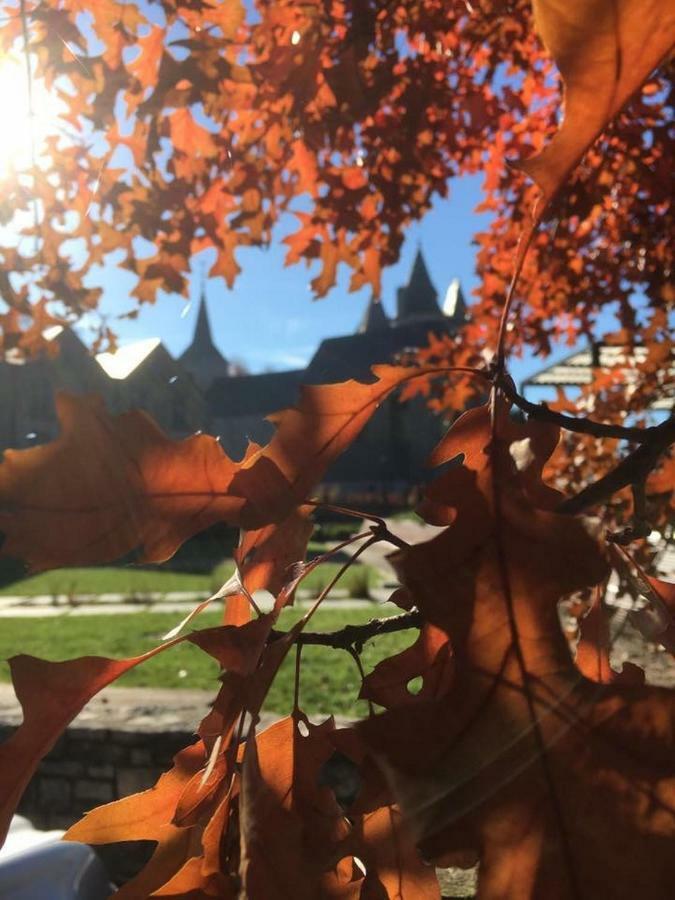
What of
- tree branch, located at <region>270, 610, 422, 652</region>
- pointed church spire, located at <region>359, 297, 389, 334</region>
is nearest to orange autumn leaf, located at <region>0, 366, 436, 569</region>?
tree branch, located at <region>270, 610, 422, 652</region>

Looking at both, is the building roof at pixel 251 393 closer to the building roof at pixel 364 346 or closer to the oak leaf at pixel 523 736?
the building roof at pixel 364 346

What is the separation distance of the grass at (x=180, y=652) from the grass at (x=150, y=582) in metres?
1.65

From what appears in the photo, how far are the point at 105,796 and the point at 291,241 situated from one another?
261 cm

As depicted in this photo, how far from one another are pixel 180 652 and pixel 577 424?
666 cm

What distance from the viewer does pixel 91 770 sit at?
3418 mm

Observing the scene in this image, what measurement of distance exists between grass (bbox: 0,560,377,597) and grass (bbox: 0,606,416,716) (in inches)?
65.1

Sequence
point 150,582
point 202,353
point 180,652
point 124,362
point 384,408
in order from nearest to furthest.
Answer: point 384,408 → point 124,362 → point 180,652 → point 150,582 → point 202,353

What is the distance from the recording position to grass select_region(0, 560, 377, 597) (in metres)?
9.92

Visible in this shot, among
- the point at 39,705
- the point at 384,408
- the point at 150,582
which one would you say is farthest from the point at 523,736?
the point at 150,582

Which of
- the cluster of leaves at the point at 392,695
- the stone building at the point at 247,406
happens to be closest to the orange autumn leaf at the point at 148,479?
the cluster of leaves at the point at 392,695

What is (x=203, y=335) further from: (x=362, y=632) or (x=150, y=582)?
(x=362, y=632)

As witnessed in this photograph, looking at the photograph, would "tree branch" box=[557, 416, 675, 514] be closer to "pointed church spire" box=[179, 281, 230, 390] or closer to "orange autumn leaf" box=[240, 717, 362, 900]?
"orange autumn leaf" box=[240, 717, 362, 900]

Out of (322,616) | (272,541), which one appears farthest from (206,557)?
(272,541)

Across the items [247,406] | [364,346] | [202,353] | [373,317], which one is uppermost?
[202,353]
